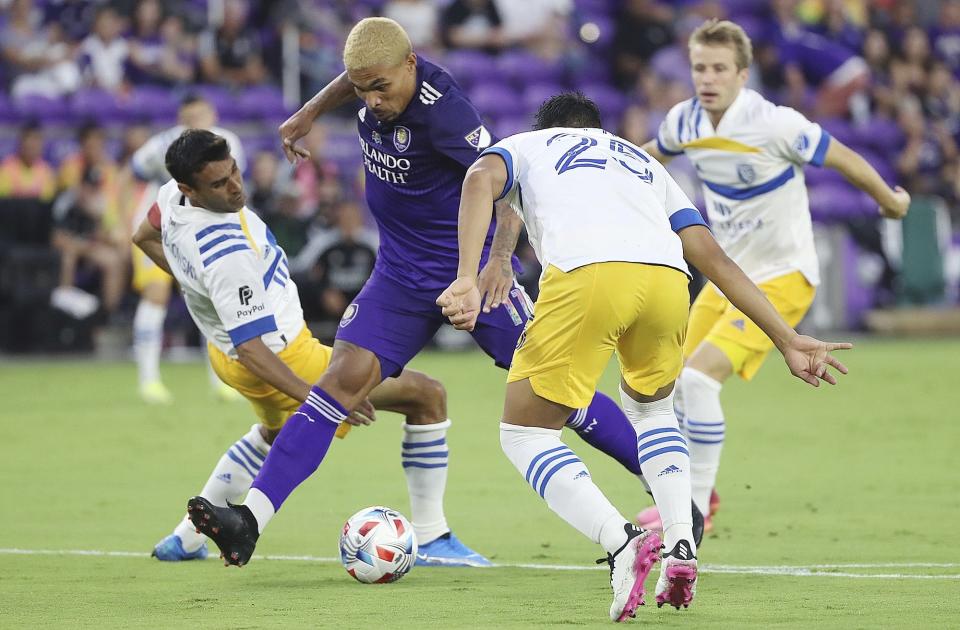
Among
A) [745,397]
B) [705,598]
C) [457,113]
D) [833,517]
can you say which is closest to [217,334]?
[457,113]

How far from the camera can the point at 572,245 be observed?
5379mm

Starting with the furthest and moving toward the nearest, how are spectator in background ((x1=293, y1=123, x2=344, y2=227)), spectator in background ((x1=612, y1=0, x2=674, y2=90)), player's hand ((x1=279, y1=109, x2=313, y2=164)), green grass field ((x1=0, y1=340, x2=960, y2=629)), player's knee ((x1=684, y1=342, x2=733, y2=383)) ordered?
spectator in background ((x1=612, y1=0, x2=674, y2=90)), spectator in background ((x1=293, y1=123, x2=344, y2=227)), player's knee ((x1=684, y1=342, x2=733, y2=383)), player's hand ((x1=279, y1=109, x2=313, y2=164)), green grass field ((x1=0, y1=340, x2=960, y2=629))

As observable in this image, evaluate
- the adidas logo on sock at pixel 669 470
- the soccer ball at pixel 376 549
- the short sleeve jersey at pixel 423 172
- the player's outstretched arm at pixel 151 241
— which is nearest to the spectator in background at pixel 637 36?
the player's outstretched arm at pixel 151 241

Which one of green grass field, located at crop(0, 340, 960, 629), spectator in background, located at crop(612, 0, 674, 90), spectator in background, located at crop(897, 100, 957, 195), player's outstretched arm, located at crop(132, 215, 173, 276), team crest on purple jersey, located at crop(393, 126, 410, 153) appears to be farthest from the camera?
spectator in background, located at crop(612, 0, 674, 90)

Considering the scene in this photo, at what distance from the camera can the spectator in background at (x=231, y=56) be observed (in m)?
19.8

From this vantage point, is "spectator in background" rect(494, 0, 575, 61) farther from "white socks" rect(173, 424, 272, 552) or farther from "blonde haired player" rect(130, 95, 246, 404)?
"white socks" rect(173, 424, 272, 552)

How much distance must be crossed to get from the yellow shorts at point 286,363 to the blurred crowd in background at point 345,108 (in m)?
8.57

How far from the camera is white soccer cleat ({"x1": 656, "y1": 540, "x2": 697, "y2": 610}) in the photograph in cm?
523

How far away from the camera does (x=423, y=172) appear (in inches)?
263

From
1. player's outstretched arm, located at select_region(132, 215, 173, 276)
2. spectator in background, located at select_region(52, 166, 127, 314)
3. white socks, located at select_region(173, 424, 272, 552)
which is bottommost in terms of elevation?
spectator in background, located at select_region(52, 166, 127, 314)

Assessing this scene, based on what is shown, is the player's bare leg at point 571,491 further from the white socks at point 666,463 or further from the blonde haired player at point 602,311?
the white socks at point 666,463

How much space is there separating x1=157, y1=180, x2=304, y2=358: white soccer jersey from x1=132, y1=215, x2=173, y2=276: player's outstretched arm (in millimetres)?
198

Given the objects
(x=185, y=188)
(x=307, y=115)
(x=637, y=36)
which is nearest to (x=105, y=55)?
(x=637, y=36)

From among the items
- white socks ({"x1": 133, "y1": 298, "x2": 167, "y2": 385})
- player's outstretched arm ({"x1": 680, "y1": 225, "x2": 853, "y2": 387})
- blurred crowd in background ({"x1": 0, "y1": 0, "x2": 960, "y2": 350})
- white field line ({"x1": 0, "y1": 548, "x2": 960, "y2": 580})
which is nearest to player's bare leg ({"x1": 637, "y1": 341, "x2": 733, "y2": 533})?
white field line ({"x1": 0, "y1": 548, "x2": 960, "y2": 580})
